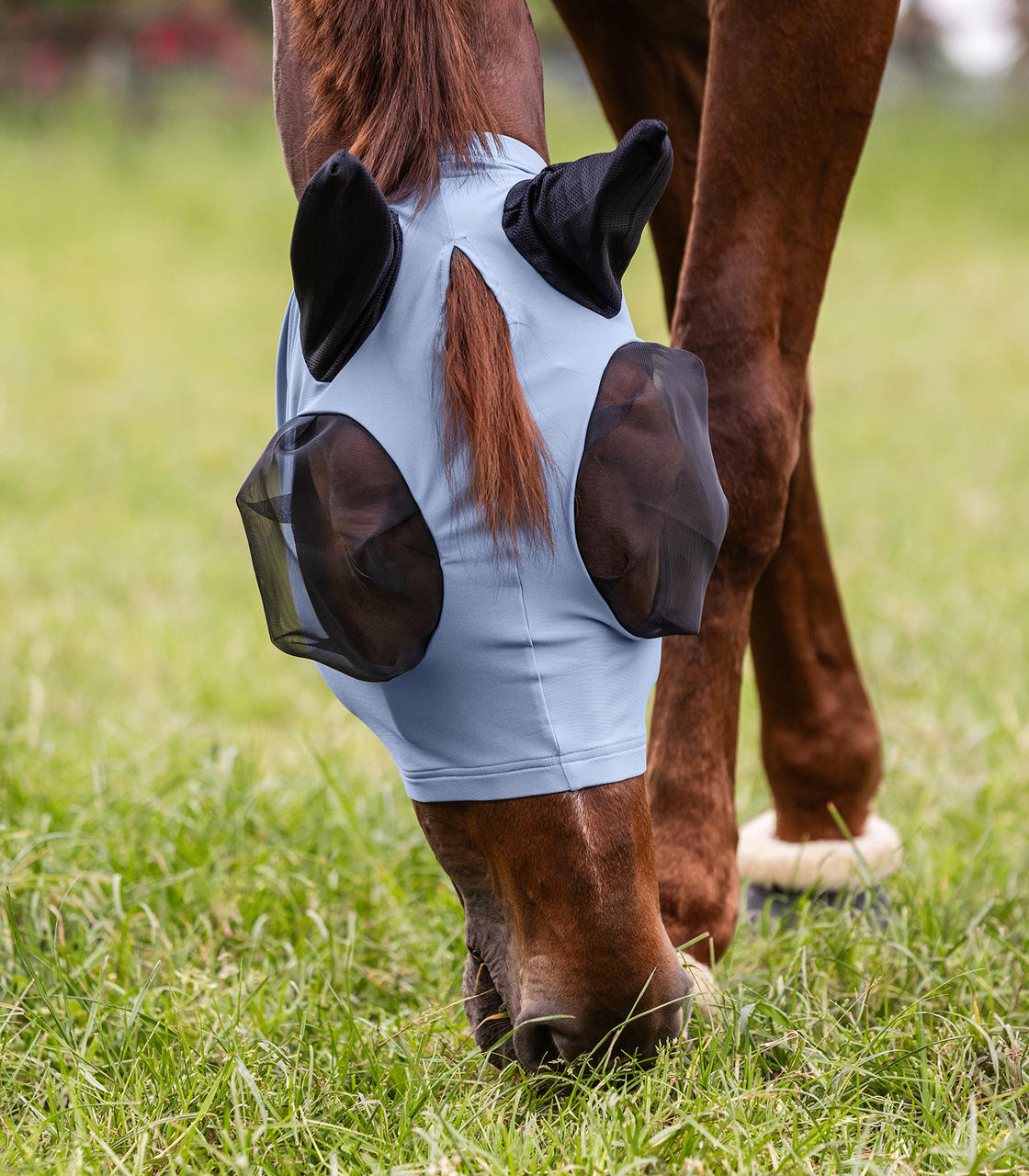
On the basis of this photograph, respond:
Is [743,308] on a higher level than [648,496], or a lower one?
higher

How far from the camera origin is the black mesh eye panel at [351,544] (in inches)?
47.5

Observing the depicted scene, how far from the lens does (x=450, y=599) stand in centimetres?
122

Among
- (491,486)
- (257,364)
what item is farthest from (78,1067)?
(257,364)

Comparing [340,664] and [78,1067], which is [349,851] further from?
[340,664]

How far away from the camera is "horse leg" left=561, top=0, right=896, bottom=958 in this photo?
5.32 feet

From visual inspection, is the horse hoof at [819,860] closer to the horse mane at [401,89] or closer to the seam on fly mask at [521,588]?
the seam on fly mask at [521,588]

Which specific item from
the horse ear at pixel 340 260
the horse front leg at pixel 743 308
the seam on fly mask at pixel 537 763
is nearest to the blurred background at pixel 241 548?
the horse front leg at pixel 743 308

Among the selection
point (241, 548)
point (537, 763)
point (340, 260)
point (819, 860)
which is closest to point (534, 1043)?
point (537, 763)

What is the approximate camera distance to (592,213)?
1207 mm

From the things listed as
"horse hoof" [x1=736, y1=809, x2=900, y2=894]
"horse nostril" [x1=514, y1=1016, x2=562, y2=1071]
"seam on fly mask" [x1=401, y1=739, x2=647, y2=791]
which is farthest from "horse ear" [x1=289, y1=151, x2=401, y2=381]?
"horse hoof" [x1=736, y1=809, x2=900, y2=894]

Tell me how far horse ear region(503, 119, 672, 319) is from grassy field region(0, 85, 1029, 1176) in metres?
0.84

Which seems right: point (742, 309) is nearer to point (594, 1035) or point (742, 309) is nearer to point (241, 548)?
point (594, 1035)

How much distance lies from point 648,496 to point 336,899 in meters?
1.25

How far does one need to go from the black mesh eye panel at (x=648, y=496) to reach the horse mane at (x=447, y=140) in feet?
0.20
